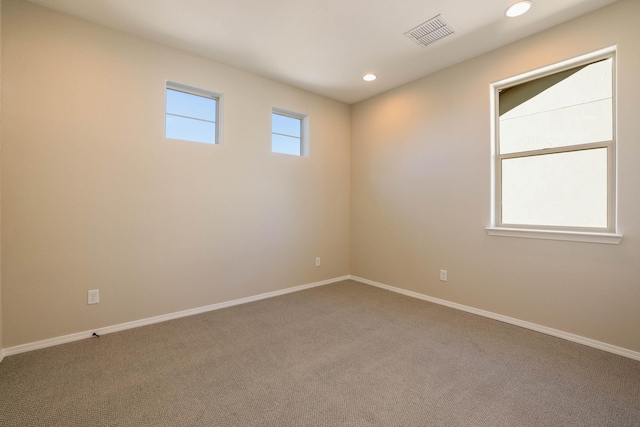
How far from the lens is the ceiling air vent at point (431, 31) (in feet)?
8.27

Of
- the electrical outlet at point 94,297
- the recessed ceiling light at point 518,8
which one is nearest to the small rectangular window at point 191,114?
the electrical outlet at point 94,297

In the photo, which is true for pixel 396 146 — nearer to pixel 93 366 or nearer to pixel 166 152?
pixel 166 152

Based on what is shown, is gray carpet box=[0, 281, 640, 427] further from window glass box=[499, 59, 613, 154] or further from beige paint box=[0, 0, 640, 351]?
window glass box=[499, 59, 613, 154]

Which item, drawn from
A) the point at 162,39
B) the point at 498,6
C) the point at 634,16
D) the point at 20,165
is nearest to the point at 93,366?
the point at 20,165

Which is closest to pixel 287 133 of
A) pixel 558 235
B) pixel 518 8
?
pixel 518 8

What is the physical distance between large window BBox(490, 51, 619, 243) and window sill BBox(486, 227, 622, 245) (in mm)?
12

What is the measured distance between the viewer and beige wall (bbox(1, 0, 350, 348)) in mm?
2283

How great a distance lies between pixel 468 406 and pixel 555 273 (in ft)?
5.45

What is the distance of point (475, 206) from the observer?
3.13 metres

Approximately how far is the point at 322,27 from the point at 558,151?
96.2 inches

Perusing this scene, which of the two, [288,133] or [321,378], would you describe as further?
[288,133]

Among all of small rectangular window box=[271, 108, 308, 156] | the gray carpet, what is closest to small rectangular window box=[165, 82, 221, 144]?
small rectangular window box=[271, 108, 308, 156]

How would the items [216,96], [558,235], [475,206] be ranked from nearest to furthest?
[558,235] < [475,206] < [216,96]

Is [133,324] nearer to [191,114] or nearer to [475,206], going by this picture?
[191,114]
